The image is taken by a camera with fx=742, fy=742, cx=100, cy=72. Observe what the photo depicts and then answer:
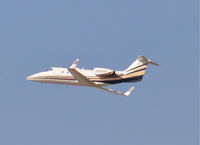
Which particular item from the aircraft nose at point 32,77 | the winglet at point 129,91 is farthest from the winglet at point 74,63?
the winglet at point 129,91

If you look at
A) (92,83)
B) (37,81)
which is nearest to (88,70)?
(92,83)

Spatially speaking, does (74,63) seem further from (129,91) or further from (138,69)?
(129,91)

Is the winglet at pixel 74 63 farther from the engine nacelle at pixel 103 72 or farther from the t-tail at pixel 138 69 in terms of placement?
the t-tail at pixel 138 69

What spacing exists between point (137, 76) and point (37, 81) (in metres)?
18.7

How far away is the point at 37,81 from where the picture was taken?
13212 centimetres

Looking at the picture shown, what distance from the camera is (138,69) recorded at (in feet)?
413

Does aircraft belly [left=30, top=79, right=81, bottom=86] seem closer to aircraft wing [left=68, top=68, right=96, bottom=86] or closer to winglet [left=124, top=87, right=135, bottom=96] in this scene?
aircraft wing [left=68, top=68, right=96, bottom=86]

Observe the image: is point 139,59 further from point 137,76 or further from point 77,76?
point 77,76

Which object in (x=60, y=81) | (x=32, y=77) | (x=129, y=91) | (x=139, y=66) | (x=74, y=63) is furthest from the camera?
(x=129, y=91)

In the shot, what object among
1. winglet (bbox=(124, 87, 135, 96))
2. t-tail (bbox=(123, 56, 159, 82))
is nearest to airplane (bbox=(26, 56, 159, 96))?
t-tail (bbox=(123, 56, 159, 82))

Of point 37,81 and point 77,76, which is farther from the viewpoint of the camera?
point 37,81

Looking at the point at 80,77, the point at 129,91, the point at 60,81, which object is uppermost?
the point at 80,77

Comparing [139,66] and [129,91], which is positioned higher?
[139,66]

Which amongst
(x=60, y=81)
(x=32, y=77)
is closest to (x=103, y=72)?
(x=60, y=81)
